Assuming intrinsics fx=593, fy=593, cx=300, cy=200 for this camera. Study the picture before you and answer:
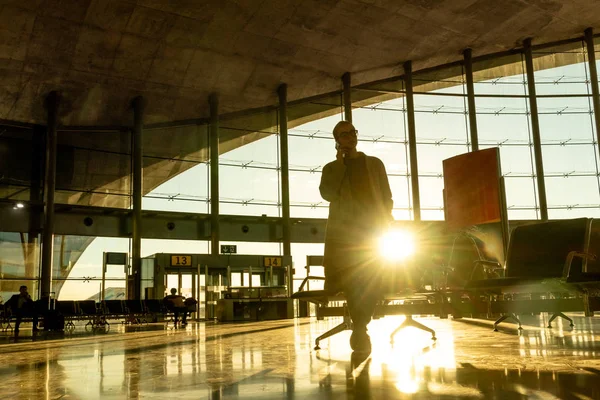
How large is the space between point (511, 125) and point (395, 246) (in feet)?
64.0

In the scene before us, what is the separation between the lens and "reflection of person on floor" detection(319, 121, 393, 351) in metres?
4.11

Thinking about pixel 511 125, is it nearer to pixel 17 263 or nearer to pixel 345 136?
pixel 17 263

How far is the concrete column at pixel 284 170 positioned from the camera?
22.3 m

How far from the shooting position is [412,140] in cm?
2162

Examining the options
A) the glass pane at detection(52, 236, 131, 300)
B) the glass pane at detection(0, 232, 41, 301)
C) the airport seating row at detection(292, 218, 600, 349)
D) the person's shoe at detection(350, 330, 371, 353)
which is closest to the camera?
the person's shoe at detection(350, 330, 371, 353)

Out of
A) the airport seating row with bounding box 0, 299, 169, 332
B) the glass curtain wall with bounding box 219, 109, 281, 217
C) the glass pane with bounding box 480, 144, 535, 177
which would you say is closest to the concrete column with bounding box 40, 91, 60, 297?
the airport seating row with bounding box 0, 299, 169, 332

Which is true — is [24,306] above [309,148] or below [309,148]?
below

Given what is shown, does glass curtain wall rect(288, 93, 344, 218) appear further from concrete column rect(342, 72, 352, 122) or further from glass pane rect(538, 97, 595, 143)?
glass pane rect(538, 97, 595, 143)

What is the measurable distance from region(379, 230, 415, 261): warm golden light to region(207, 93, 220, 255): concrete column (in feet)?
57.0

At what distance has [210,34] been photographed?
61.0ft

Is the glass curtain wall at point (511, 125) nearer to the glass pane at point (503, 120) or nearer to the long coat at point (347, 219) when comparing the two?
the glass pane at point (503, 120)

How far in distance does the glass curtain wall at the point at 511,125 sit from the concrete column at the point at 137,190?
12.6 m

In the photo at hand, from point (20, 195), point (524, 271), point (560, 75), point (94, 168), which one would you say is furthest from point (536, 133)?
point (20, 195)

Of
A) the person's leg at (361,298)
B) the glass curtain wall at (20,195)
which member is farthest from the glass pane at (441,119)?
the person's leg at (361,298)
